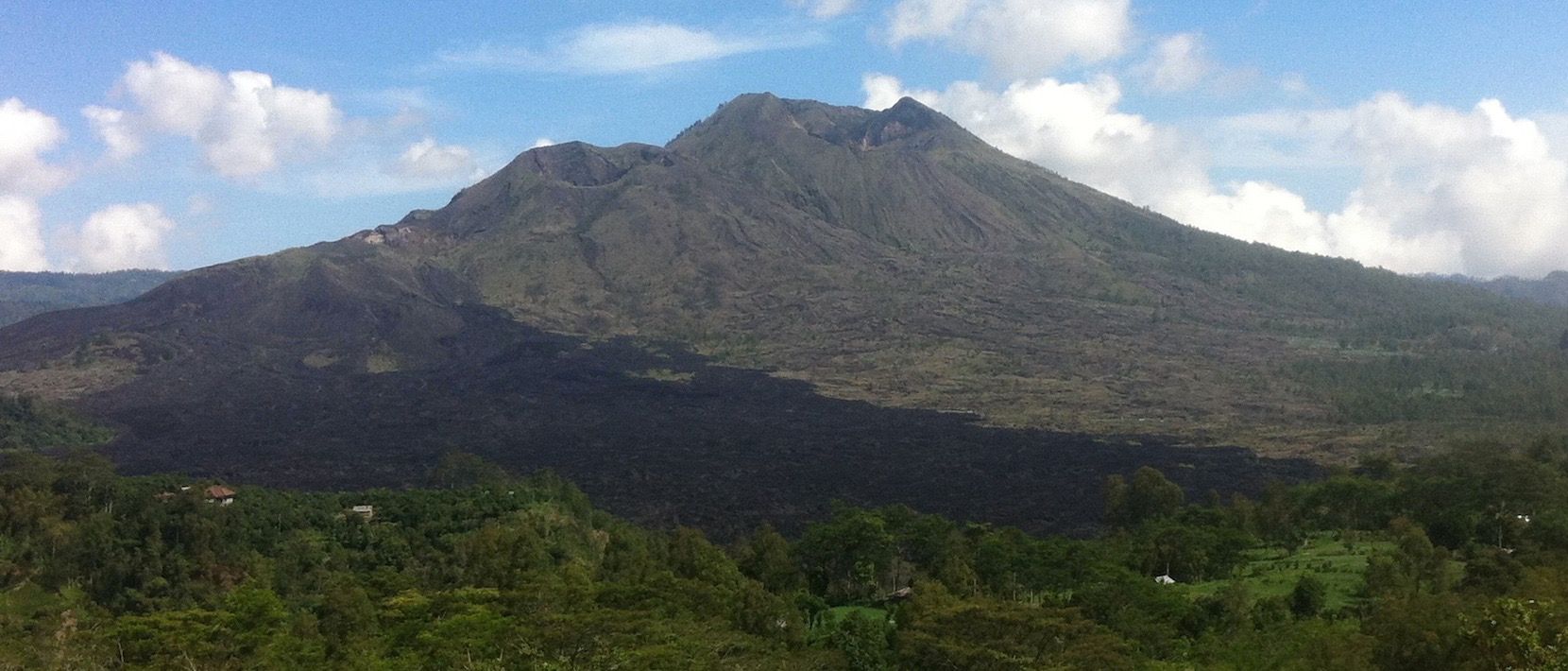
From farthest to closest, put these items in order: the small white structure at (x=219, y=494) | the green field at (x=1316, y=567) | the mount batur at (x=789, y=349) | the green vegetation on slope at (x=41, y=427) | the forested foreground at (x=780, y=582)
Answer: the green vegetation on slope at (x=41, y=427) → the mount batur at (x=789, y=349) → the small white structure at (x=219, y=494) → the green field at (x=1316, y=567) → the forested foreground at (x=780, y=582)

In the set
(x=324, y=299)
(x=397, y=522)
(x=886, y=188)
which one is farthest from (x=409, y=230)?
(x=397, y=522)

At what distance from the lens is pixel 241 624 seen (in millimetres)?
19750

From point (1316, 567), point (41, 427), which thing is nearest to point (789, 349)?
point (41, 427)

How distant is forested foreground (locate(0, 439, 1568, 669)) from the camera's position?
1816cm

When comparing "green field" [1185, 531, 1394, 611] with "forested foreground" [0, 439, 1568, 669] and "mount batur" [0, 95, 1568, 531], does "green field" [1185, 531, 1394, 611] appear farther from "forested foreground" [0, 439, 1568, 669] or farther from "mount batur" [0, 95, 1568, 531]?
"mount batur" [0, 95, 1568, 531]

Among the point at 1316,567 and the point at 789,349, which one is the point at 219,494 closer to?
the point at 1316,567

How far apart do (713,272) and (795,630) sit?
128 m

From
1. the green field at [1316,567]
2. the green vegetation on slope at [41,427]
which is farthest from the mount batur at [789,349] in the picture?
the green field at [1316,567]

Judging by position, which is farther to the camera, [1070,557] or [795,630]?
[1070,557]

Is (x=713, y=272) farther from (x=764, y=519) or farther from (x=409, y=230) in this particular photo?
(x=764, y=519)

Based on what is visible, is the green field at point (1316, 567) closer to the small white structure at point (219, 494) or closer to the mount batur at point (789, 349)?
the mount batur at point (789, 349)

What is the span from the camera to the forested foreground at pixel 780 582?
1816 cm

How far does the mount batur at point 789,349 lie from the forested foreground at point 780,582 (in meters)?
19.8

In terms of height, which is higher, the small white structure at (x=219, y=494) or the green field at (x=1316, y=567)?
the small white structure at (x=219, y=494)
